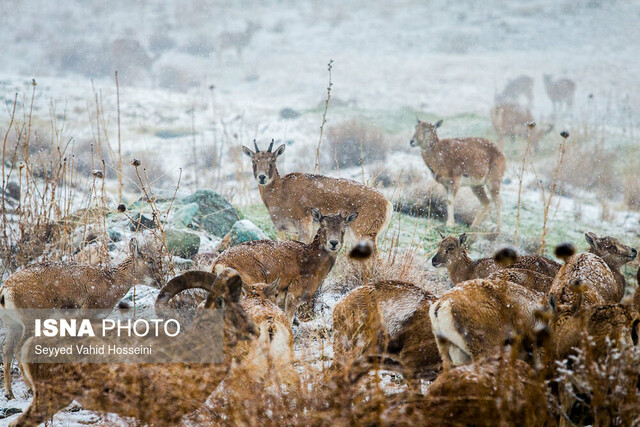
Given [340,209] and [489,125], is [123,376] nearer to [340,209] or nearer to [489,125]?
[340,209]

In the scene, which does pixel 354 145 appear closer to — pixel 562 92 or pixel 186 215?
pixel 186 215

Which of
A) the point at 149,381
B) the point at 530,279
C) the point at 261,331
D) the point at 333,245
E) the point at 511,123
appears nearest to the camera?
the point at 149,381

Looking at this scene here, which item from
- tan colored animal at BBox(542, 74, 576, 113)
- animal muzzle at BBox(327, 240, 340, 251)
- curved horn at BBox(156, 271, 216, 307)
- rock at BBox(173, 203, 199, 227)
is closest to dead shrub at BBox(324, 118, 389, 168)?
rock at BBox(173, 203, 199, 227)

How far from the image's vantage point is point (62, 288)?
514 cm

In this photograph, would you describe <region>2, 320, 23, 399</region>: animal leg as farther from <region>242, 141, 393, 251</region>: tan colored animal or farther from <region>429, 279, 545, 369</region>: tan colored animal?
<region>242, 141, 393, 251</region>: tan colored animal

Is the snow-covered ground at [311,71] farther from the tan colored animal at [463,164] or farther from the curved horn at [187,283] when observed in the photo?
the curved horn at [187,283]

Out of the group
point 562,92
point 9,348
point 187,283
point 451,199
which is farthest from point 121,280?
point 562,92

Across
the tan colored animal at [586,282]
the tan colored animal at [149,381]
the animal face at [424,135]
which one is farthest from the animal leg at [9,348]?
the animal face at [424,135]

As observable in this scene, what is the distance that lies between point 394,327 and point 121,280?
3019 millimetres

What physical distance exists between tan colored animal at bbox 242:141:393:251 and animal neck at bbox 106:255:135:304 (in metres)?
2.67

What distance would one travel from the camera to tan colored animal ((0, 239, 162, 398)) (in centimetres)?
475

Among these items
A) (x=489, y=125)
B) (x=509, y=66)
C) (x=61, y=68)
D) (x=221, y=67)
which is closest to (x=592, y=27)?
(x=509, y=66)

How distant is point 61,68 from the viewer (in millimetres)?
32688

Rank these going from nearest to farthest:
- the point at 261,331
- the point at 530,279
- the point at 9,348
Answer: the point at 261,331, the point at 9,348, the point at 530,279
